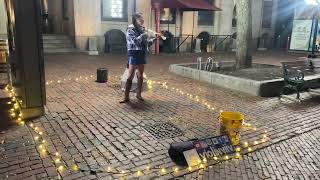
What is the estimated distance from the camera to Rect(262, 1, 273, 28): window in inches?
886

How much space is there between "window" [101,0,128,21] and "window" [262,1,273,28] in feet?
37.1

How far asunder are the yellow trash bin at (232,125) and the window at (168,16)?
14.5m

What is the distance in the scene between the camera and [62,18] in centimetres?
1723

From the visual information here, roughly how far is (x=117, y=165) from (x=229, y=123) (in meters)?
1.78

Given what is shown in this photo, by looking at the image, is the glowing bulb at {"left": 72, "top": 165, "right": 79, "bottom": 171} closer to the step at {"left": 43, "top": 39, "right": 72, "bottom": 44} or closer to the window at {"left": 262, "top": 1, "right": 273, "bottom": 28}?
the step at {"left": 43, "top": 39, "right": 72, "bottom": 44}

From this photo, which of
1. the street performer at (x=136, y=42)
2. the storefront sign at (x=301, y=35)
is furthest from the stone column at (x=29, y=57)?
the storefront sign at (x=301, y=35)

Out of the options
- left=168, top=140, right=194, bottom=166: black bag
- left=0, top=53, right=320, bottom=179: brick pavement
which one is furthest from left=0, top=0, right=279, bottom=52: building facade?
left=168, top=140, right=194, bottom=166: black bag

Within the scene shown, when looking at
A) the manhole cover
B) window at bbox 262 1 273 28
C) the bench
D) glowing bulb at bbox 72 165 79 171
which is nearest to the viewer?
glowing bulb at bbox 72 165 79 171

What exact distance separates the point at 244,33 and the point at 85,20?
8.94 m

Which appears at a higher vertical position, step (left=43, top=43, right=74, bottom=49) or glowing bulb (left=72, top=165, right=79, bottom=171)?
step (left=43, top=43, right=74, bottom=49)

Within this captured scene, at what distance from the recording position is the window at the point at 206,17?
19.8m

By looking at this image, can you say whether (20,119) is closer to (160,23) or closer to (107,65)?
(107,65)

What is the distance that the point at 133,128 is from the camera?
520 cm

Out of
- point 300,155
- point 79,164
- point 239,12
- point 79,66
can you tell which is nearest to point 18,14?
point 79,164
